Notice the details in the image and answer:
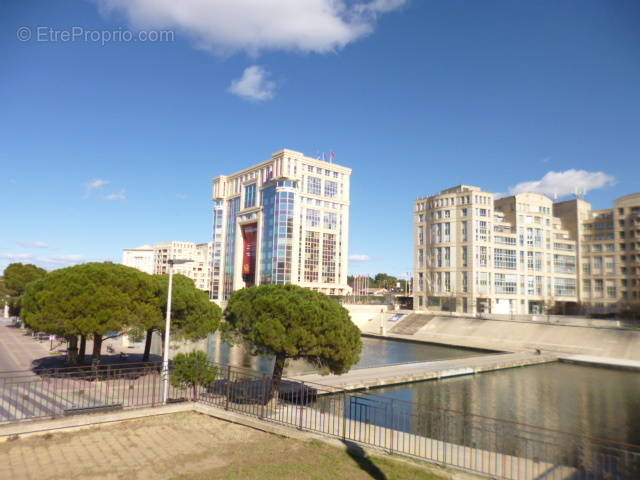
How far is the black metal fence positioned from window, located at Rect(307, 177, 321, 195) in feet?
277

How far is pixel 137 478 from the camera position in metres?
10.0

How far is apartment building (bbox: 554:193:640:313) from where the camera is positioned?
8788 cm

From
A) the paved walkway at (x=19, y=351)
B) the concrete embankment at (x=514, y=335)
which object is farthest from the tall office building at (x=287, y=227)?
the paved walkway at (x=19, y=351)

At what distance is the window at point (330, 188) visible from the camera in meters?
112

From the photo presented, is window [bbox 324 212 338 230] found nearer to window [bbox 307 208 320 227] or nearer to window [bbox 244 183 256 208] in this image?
window [bbox 307 208 320 227]

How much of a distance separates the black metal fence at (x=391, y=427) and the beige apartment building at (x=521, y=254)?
68.8 meters

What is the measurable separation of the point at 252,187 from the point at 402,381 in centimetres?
9091

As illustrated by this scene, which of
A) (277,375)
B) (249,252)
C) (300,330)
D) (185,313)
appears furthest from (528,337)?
(249,252)

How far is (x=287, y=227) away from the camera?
10400cm

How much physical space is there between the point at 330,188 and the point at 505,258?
44.9 metres

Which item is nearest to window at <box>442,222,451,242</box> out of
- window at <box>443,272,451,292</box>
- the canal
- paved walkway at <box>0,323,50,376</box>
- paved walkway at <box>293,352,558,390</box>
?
window at <box>443,272,451,292</box>

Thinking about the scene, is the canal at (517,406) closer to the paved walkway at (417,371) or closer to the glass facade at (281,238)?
the paved walkway at (417,371)

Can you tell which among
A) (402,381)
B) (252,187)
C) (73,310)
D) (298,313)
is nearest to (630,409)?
(402,381)

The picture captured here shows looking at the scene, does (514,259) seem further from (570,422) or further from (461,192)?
(570,422)
